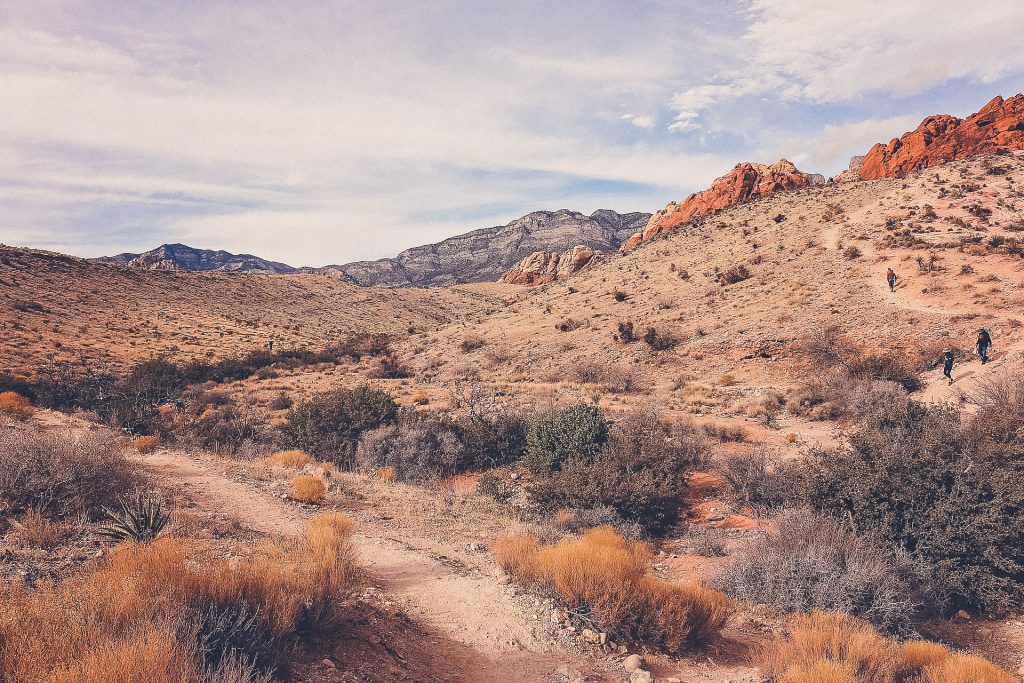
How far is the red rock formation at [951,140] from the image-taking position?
41062mm

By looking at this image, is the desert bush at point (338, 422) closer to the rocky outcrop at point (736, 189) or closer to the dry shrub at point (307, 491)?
the dry shrub at point (307, 491)

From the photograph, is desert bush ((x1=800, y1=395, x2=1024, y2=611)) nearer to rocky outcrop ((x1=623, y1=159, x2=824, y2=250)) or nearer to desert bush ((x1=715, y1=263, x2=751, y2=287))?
desert bush ((x1=715, y1=263, x2=751, y2=287))

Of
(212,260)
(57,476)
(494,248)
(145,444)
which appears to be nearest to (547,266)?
(494,248)

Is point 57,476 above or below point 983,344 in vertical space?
below

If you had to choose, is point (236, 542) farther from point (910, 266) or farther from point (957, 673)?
point (910, 266)

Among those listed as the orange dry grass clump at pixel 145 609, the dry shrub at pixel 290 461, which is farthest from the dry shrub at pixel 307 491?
the orange dry grass clump at pixel 145 609

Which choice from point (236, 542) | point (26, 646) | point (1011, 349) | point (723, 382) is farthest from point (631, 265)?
point (26, 646)

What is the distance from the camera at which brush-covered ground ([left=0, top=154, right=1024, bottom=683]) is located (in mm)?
4367

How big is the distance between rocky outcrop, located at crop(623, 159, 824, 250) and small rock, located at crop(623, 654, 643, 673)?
166ft

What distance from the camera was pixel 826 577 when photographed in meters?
5.92

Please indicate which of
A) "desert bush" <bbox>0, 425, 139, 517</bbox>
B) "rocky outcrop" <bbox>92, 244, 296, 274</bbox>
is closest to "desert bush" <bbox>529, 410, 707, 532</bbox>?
"desert bush" <bbox>0, 425, 139, 517</bbox>

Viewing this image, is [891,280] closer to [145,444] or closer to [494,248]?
[145,444]

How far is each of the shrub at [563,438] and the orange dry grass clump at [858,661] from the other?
246 inches

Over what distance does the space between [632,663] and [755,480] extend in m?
6.31
